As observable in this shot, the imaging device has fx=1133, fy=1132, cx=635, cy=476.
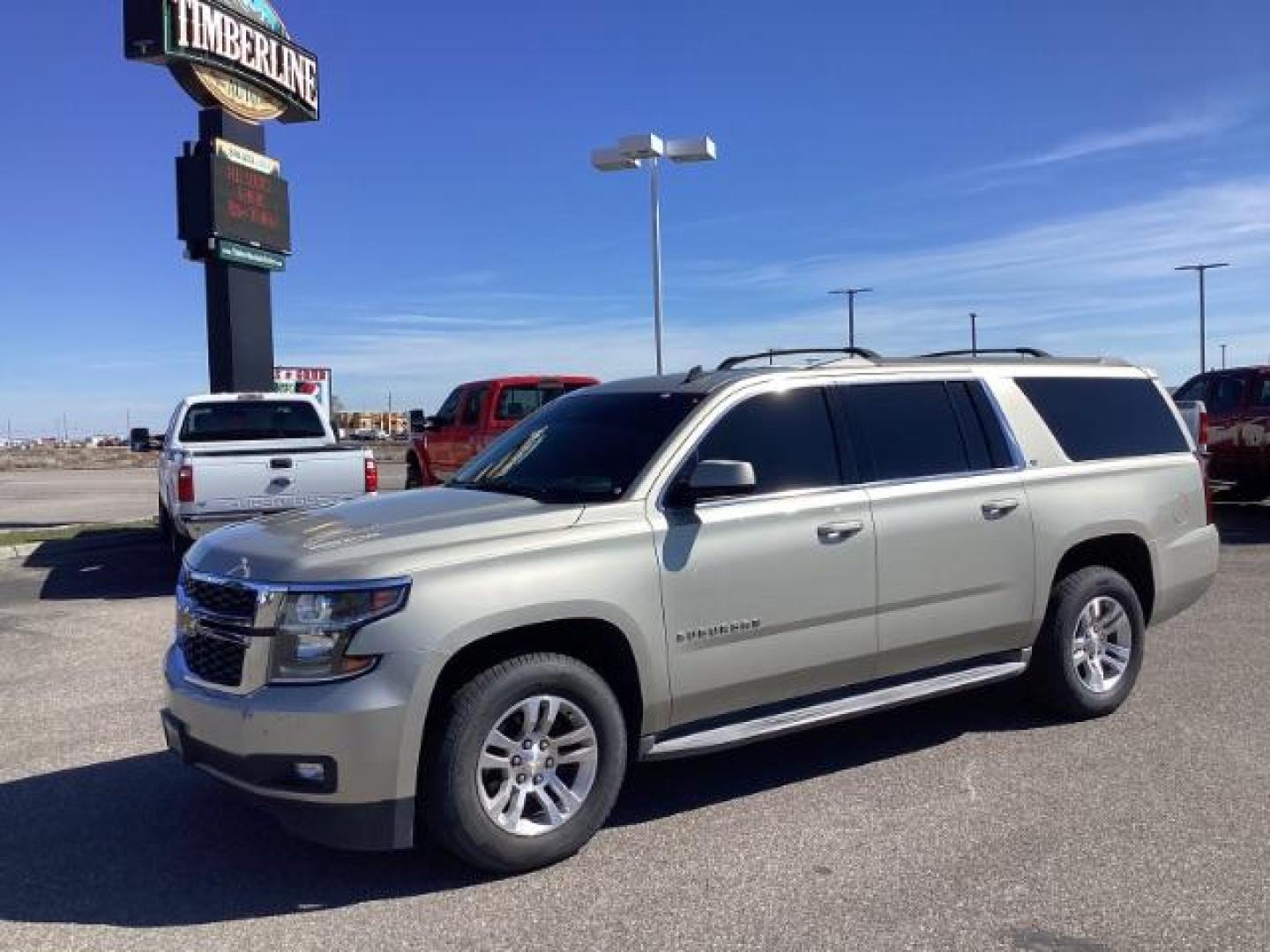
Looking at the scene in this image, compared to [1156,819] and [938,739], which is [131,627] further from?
[1156,819]

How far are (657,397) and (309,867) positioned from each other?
245 cm

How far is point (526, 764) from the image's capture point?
4.17m

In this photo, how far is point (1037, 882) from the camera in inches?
155

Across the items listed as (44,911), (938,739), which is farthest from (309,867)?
(938,739)

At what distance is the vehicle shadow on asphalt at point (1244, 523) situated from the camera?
12867 millimetres

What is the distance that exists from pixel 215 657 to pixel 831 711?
98.4 inches

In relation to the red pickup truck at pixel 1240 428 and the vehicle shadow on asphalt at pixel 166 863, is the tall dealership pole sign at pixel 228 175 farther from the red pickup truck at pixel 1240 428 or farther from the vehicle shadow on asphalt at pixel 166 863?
the red pickup truck at pixel 1240 428

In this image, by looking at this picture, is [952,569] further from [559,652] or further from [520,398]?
[520,398]

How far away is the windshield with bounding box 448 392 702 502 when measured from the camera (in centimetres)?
477

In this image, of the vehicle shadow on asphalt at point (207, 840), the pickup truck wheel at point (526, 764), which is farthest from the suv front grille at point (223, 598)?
the pickup truck wheel at point (526, 764)

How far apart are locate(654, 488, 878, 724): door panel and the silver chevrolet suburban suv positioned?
0.04 feet

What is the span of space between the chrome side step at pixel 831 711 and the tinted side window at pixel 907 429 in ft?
3.16

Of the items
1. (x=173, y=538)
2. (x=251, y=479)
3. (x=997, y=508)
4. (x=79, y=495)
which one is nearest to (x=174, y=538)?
(x=173, y=538)

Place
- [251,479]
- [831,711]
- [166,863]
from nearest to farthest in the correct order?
[166,863] < [831,711] < [251,479]
